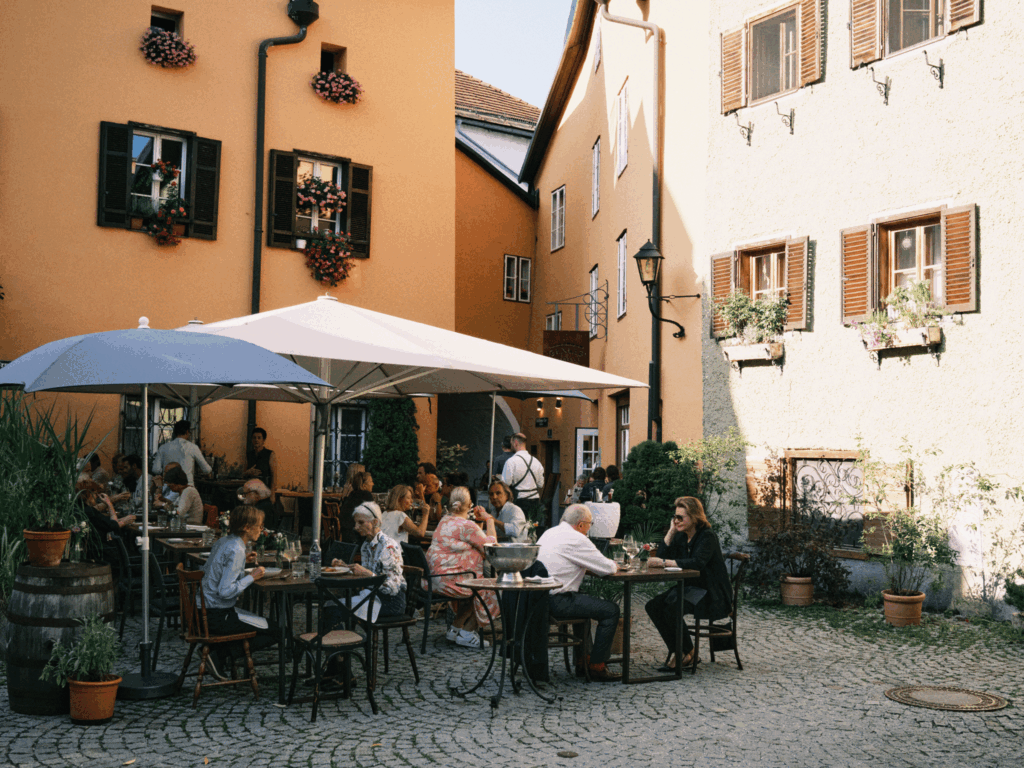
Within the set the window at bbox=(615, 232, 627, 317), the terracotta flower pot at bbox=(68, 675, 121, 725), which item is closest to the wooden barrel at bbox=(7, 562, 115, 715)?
the terracotta flower pot at bbox=(68, 675, 121, 725)

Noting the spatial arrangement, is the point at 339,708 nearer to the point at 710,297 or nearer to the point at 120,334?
the point at 120,334

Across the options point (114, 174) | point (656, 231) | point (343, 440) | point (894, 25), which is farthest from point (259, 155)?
point (894, 25)

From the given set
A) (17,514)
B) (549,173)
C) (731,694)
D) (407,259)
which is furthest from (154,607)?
(549,173)

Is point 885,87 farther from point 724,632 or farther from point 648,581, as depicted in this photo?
point 648,581

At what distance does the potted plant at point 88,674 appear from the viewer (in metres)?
5.64

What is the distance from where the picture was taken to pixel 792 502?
11.8 metres

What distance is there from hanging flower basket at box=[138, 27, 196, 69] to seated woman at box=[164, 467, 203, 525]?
6.13 m

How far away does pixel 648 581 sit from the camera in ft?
23.0

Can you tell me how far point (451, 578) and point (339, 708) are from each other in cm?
208

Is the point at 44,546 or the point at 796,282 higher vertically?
the point at 796,282

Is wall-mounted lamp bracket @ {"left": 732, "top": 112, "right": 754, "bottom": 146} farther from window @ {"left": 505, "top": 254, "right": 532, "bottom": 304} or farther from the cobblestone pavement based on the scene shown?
window @ {"left": 505, "top": 254, "right": 532, "bottom": 304}

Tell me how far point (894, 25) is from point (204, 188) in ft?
29.1

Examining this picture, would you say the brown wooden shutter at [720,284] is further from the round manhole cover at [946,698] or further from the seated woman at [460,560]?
the round manhole cover at [946,698]

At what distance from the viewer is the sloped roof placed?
74.3ft
